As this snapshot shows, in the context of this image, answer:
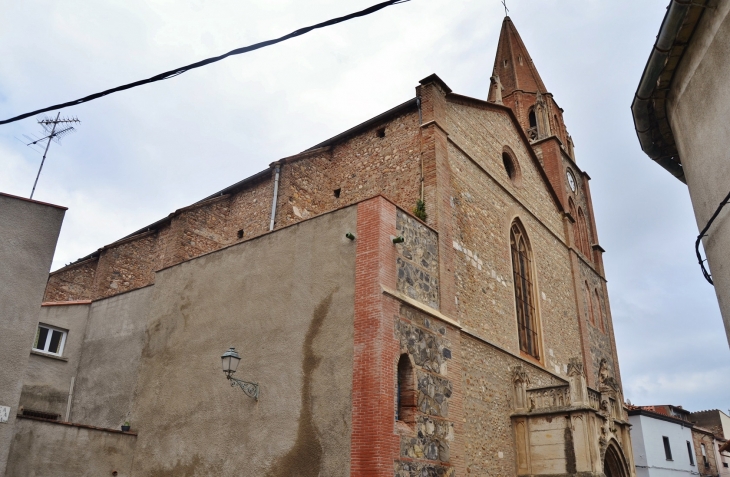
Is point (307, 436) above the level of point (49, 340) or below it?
below

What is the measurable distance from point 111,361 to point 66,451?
331cm

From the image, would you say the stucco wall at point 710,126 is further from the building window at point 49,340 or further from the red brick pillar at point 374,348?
the building window at point 49,340

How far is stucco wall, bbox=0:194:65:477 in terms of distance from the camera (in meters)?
8.94

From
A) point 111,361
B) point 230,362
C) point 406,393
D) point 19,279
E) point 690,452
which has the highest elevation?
point 19,279

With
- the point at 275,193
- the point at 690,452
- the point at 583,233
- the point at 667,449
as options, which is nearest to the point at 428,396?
the point at 275,193

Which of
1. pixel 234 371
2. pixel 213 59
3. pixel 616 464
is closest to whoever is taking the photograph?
pixel 213 59

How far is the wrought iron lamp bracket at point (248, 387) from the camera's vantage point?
1104 cm

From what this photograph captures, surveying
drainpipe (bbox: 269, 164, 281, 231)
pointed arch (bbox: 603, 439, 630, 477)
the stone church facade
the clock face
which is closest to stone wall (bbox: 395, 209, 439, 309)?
the stone church facade

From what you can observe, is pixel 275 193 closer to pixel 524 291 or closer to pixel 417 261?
pixel 417 261

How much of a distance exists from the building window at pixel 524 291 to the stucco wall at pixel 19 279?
434 inches

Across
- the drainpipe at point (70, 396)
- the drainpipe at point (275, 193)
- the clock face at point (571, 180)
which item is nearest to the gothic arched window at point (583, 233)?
the clock face at point (571, 180)

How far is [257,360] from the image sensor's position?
11.4m

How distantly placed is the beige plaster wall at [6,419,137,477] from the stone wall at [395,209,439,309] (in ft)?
22.9

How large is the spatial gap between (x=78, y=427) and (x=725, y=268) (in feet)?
37.7
